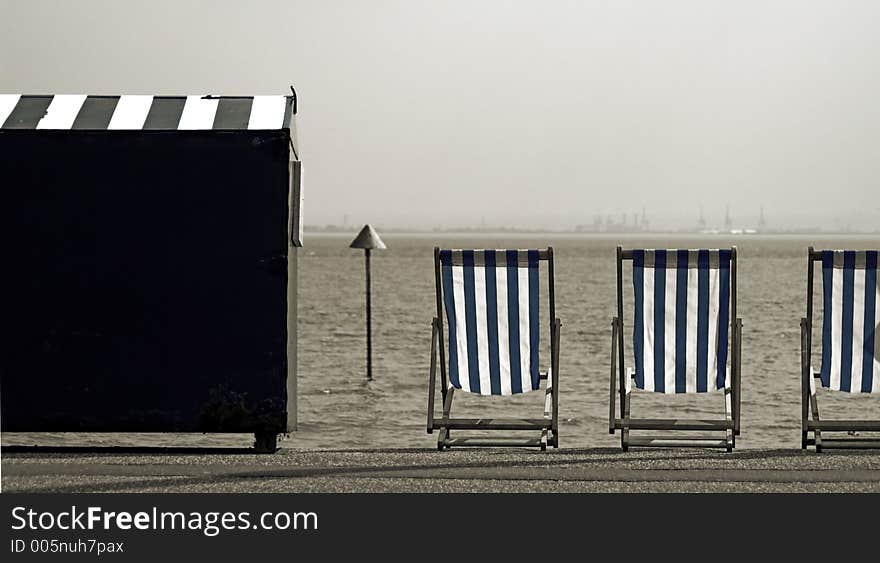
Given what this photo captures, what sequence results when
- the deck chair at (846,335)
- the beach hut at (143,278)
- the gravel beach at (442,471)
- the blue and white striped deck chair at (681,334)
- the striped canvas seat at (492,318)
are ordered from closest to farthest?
the gravel beach at (442,471), the beach hut at (143,278), the deck chair at (846,335), the blue and white striped deck chair at (681,334), the striped canvas seat at (492,318)

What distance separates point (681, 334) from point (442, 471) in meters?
1.64

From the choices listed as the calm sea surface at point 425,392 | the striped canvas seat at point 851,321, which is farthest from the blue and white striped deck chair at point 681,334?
the calm sea surface at point 425,392

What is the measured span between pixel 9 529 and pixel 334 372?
55.4 ft

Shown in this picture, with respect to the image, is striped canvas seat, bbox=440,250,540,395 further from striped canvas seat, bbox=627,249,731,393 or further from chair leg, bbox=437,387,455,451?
striped canvas seat, bbox=627,249,731,393

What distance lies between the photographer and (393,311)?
38.9 meters

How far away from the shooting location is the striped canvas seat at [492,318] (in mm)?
6023

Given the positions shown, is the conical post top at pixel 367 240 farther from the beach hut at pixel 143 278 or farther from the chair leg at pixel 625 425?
the beach hut at pixel 143 278

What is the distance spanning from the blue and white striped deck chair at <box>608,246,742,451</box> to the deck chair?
1.14 ft

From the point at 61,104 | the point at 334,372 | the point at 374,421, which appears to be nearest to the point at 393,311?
the point at 334,372

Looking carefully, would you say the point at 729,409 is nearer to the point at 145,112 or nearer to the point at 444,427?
the point at 444,427

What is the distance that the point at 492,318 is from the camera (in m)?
6.08

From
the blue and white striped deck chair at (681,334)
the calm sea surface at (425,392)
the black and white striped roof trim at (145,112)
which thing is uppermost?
the black and white striped roof trim at (145,112)

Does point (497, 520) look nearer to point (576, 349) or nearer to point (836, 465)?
point (836, 465)

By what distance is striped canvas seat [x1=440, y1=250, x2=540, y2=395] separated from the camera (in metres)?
6.02
